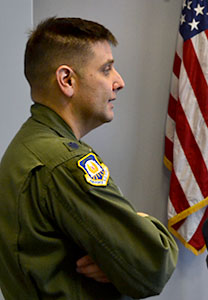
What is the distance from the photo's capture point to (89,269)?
30.3 inches

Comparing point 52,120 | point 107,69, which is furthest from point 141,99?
point 52,120

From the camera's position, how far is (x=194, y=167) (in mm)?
1943

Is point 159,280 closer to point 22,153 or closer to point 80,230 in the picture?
point 80,230

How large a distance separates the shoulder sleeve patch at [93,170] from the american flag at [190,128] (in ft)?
3.99

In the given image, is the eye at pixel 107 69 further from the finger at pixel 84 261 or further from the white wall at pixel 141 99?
the white wall at pixel 141 99

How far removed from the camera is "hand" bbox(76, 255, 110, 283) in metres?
0.77

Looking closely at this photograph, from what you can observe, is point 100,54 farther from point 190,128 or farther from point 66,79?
point 190,128

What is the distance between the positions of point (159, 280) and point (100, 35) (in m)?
0.63

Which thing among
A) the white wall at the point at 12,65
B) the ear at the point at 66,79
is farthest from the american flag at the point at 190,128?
the ear at the point at 66,79

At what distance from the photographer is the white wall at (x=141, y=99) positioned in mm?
1979

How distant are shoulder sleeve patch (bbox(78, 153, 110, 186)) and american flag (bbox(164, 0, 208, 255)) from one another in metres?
1.22

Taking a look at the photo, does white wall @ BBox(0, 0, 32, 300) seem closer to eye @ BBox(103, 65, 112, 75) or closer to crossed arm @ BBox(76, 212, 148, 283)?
eye @ BBox(103, 65, 112, 75)

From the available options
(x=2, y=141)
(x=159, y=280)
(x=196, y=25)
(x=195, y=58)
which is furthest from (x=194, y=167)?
(x=159, y=280)

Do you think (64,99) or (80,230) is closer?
(80,230)
